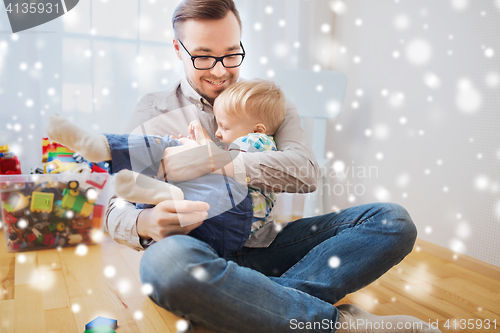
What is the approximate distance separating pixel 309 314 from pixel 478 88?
120cm

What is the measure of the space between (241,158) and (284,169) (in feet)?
0.35

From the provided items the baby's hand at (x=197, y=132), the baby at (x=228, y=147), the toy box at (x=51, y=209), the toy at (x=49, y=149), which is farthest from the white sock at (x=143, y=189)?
the toy at (x=49, y=149)

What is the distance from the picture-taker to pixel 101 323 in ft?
3.06

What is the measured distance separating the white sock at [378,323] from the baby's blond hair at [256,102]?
1.72 ft

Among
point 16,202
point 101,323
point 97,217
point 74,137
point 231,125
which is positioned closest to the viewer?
point 74,137

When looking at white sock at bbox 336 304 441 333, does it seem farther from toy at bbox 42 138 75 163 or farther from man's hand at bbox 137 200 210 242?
toy at bbox 42 138 75 163

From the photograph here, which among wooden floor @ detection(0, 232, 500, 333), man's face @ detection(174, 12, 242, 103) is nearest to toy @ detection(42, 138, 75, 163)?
wooden floor @ detection(0, 232, 500, 333)

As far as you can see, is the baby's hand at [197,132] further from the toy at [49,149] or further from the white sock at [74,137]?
the toy at [49,149]

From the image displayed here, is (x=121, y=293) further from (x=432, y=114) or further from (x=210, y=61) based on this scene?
(x=432, y=114)

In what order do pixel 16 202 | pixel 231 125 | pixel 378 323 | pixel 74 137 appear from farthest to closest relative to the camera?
pixel 16 202
pixel 231 125
pixel 378 323
pixel 74 137

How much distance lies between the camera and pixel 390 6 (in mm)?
1882

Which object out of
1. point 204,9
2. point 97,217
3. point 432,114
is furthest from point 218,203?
point 432,114

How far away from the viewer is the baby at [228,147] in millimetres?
716

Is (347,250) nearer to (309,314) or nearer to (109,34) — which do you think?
(309,314)
